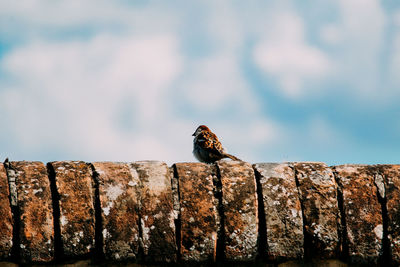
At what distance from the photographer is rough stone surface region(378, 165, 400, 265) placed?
4500 mm

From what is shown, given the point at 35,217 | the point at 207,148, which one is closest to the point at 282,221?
the point at 35,217

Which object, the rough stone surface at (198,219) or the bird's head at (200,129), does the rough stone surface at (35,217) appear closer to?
the rough stone surface at (198,219)

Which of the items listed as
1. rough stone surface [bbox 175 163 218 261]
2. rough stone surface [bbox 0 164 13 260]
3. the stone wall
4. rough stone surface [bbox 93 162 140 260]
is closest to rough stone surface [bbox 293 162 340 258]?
the stone wall

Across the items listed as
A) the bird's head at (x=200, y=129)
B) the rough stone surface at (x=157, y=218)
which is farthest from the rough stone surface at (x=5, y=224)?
the bird's head at (x=200, y=129)

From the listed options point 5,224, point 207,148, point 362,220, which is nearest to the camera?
point 5,224

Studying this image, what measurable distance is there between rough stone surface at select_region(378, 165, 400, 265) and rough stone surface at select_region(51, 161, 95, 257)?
2.28 m

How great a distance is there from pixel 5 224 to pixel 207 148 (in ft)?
13.7

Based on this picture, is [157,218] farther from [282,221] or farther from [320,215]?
[320,215]

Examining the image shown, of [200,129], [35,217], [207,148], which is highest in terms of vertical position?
[200,129]

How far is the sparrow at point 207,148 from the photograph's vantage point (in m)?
7.91

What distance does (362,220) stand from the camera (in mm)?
4492

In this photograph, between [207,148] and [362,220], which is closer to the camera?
[362,220]

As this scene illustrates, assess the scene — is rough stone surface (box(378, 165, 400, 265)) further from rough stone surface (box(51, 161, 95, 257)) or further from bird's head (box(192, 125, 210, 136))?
bird's head (box(192, 125, 210, 136))

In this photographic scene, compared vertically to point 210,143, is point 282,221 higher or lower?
lower
